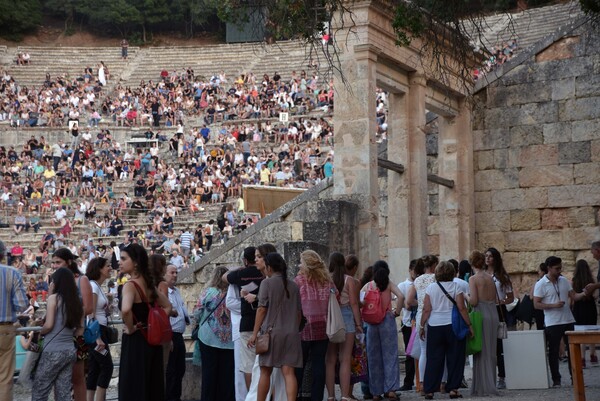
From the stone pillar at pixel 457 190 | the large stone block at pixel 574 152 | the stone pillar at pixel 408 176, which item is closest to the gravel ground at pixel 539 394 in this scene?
the stone pillar at pixel 408 176

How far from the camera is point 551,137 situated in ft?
61.7

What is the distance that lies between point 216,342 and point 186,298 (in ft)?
19.6

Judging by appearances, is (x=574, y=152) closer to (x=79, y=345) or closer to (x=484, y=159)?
(x=484, y=159)

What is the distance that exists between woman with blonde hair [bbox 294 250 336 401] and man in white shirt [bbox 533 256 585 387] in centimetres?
329

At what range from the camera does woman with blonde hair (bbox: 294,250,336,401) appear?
11242mm

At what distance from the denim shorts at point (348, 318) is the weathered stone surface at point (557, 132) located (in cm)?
799

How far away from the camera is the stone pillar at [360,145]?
52.1 ft

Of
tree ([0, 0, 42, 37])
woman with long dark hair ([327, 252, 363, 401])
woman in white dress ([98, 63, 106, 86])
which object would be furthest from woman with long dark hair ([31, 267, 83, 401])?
tree ([0, 0, 42, 37])

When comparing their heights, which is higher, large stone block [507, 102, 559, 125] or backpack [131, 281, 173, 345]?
large stone block [507, 102, 559, 125]

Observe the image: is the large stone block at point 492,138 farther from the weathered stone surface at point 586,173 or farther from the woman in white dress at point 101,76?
the woman in white dress at point 101,76

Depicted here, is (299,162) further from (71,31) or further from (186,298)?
(71,31)

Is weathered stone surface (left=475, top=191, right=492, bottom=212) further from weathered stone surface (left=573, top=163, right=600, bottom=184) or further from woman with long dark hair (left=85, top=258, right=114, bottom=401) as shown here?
woman with long dark hair (left=85, top=258, right=114, bottom=401)

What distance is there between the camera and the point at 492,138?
19.4 metres

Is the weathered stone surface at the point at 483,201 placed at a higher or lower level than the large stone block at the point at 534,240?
higher
